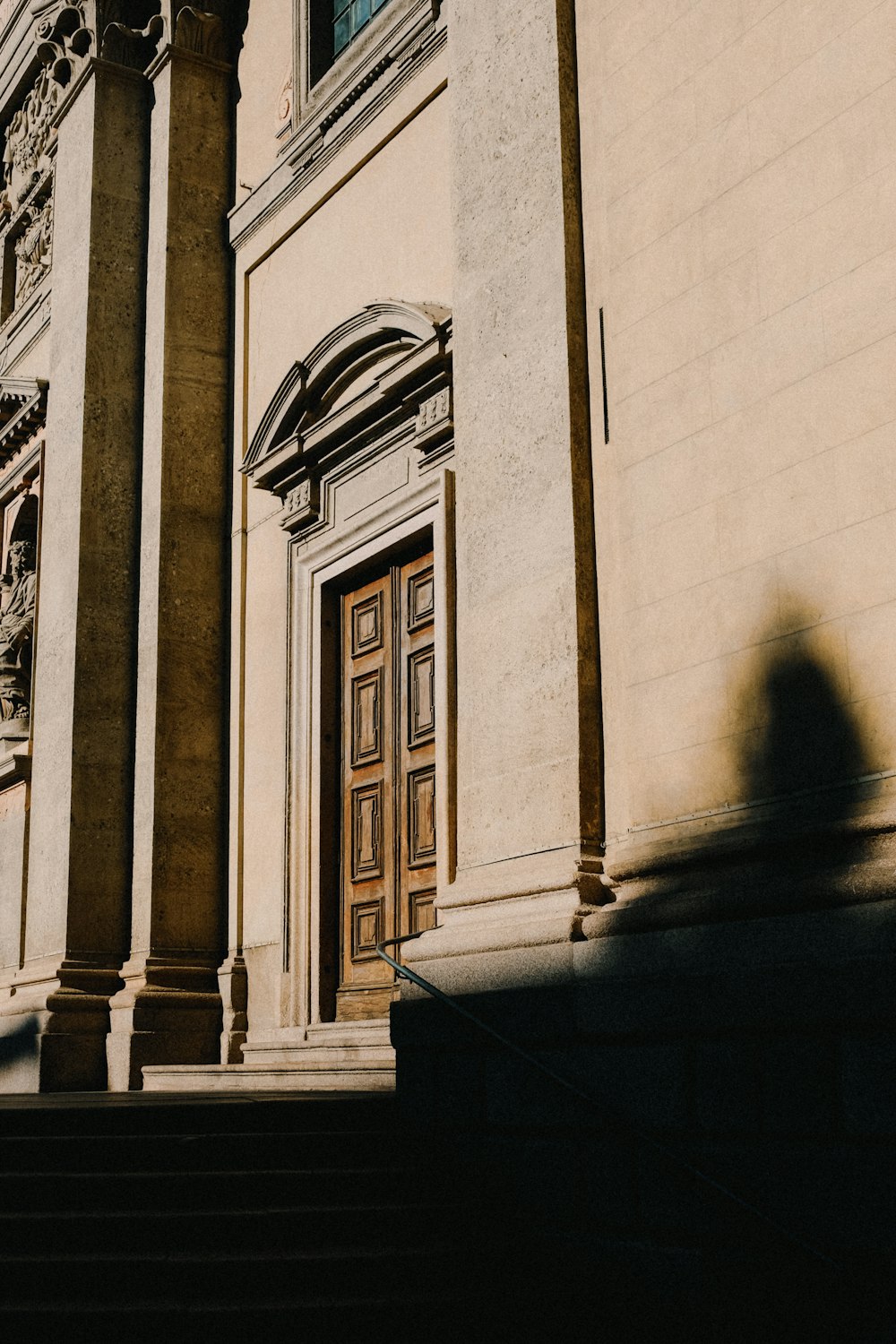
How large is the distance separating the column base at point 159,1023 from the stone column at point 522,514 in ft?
13.7

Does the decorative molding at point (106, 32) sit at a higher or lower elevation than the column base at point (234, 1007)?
higher

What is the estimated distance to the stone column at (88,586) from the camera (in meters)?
11.1

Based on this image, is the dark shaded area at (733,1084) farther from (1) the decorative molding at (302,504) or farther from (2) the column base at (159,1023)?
(1) the decorative molding at (302,504)

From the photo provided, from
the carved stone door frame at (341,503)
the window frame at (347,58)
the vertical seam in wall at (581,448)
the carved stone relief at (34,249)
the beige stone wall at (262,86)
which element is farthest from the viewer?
the carved stone relief at (34,249)

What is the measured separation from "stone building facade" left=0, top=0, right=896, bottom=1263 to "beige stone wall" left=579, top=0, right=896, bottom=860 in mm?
19

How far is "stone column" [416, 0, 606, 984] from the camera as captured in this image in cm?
659

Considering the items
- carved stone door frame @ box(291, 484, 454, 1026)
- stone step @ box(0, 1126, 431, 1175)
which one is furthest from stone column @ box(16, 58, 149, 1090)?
stone step @ box(0, 1126, 431, 1175)

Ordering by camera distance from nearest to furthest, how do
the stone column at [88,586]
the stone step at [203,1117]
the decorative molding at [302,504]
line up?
the stone step at [203,1117] → the decorative molding at [302,504] → the stone column at [88,586]

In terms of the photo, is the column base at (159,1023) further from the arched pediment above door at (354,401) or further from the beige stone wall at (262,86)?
the beige stone wall at (262,86)

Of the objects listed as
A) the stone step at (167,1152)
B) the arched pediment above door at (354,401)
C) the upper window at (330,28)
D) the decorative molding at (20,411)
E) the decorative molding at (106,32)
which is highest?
the decorative molding at (106,32)

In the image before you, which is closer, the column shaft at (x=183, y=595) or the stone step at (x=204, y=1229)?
the stone step at (x=204, y=1229)

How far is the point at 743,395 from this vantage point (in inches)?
237

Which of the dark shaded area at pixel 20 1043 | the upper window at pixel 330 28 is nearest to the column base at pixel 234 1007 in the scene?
the dark shaded area at pixel 20 1043

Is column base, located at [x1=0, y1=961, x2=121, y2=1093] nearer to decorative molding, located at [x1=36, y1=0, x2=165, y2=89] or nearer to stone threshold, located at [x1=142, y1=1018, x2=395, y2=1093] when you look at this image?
stone threshold, located at [x1=142, y1=1018, x2=395, y2=1093]
